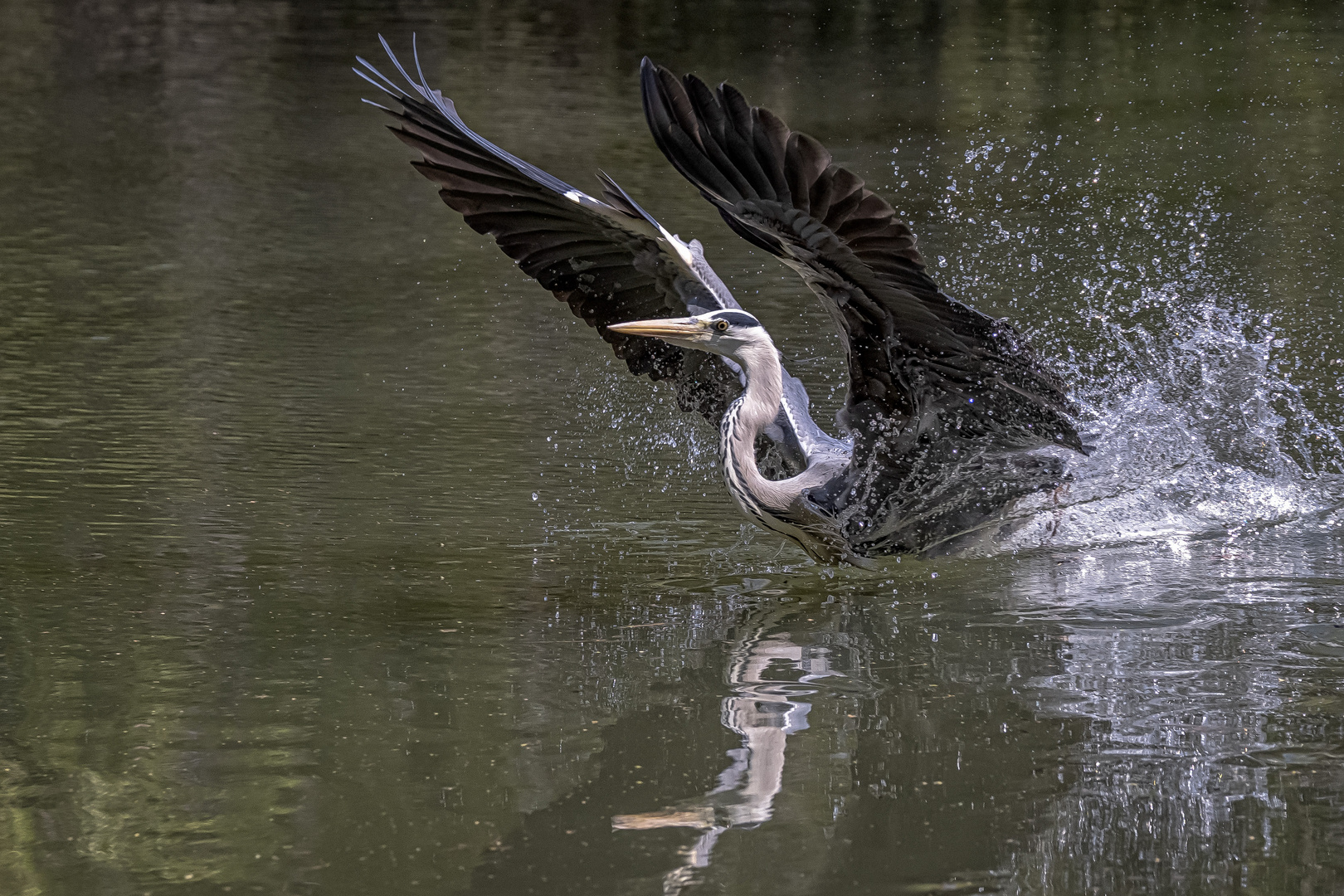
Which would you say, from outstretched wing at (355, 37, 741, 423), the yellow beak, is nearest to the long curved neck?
the yellow beak

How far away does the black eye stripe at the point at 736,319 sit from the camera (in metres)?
5.28

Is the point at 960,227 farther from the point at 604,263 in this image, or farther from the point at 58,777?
the point at 58,777

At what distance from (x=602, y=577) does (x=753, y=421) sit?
2.27ft

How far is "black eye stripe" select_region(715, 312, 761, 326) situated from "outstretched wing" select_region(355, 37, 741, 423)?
227mm

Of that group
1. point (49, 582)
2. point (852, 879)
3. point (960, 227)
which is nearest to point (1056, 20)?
point (960, 227)

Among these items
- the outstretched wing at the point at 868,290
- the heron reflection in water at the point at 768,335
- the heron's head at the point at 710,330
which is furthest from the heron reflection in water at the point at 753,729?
the heron's head at the point at 710,330

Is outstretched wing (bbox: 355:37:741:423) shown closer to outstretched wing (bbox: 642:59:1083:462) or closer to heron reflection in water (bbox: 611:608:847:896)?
outstretched wing (bbox: 642:59:1083:462)

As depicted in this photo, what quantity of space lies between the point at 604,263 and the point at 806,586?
1.29 metres

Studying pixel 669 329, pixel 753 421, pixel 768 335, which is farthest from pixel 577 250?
pixel 753 421

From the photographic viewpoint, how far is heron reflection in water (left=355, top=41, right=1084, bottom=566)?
4344 millimetres

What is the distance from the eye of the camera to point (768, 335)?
5574 millimetres

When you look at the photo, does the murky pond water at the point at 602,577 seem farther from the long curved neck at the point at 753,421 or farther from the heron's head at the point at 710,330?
the heron's head at the point at 710,330

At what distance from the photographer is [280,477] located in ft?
20.9

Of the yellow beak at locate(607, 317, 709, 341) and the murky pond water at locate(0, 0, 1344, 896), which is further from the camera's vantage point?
the yellow beak at locate(607, 317, 709, 341)
